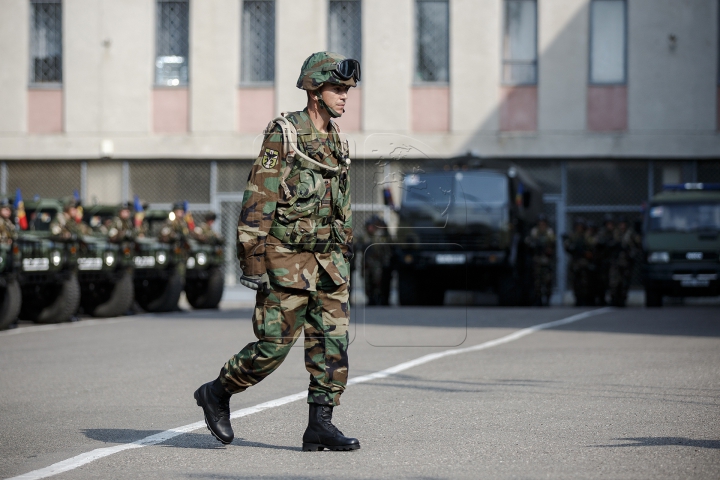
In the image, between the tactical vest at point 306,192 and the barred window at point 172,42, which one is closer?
the tactical vest at point 306,192

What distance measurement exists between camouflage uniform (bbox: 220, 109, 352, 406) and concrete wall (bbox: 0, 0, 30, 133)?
2617cm

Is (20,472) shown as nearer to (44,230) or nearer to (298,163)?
(298,163)

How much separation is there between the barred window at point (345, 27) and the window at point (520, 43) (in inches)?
143

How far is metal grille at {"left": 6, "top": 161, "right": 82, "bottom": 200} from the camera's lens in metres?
31.1

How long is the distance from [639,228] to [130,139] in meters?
13.1

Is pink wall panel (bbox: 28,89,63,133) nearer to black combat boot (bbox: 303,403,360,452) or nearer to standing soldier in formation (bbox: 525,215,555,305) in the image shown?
standing soldier in formation (bbox: 525,215,555,305)

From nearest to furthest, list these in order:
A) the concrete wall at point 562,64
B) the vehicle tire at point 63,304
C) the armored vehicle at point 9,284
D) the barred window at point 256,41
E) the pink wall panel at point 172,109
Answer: the armored vehicle at point 9,284, the vehicle tire at point 63,304, the concrete wall at point 562,64, the pink wall panel at point 172,109, the barred window at point 256,41

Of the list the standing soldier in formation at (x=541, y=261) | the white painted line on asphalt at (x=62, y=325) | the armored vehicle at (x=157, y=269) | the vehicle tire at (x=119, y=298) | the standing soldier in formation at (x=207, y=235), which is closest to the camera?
the white painted line on asphalt at (x=62, y=325)

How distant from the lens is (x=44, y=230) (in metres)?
18.2

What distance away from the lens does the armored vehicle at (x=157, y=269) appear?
65.2ft

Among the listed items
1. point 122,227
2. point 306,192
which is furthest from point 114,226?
point 306,192

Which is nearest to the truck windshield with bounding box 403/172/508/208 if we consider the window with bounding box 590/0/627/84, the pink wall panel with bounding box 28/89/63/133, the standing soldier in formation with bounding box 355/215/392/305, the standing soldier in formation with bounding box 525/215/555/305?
the standing soldier in formation with bounding box 525/215/555/305

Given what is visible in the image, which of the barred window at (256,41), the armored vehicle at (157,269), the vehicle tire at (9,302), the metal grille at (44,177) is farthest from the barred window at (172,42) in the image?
the vehicle tire at (9,302)

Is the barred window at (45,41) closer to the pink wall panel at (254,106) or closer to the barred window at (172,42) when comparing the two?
the barred window at (172,42)
